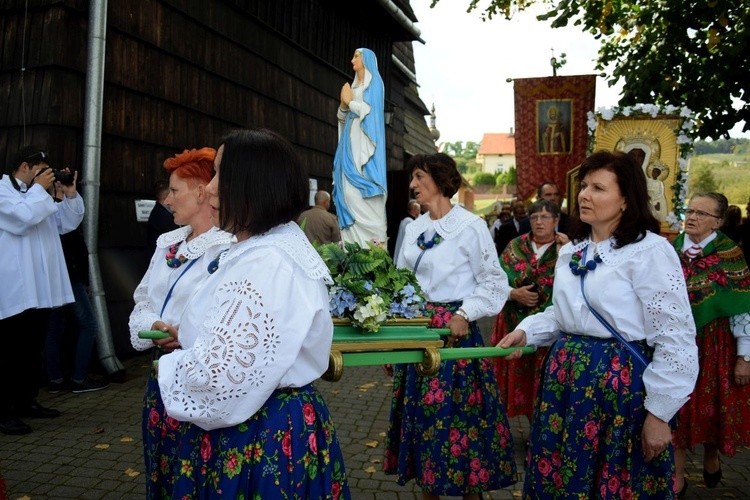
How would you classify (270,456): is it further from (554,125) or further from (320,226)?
(554,125)

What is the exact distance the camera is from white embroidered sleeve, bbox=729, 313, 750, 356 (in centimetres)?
400

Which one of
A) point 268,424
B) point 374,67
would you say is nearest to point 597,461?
point 268,424

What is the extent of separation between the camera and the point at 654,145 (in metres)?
7.04

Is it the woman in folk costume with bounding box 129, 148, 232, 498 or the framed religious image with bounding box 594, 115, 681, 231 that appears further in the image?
the framed religious image with bounding box 594, 115, 681, 231

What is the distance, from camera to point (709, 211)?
422 centimetres

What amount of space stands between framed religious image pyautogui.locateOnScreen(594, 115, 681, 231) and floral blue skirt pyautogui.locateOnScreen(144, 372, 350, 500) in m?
6.04

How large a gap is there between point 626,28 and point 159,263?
29.2 feet

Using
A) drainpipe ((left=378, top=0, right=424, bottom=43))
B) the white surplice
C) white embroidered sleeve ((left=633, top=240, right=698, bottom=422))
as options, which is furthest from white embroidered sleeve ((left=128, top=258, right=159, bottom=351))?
drainpipe ((left=378, top=0, right=424, bottom=43))

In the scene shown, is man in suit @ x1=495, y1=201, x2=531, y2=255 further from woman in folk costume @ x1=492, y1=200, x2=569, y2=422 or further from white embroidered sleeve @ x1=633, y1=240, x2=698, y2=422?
white embroidered sleeve @ x1=633, y1=240, x2=698, y2=422

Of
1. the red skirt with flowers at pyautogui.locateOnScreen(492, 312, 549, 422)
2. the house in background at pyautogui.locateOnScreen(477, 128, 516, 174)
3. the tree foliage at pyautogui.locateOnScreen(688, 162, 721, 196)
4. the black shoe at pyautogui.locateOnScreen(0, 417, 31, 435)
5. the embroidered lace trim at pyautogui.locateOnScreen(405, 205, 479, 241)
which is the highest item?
the house in background at pyautogui.locateOnScreen(477, 128, 516, 174)

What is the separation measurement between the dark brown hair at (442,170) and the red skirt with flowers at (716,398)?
2089 millimetres

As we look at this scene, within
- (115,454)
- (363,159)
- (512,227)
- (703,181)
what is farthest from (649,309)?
(703,181)

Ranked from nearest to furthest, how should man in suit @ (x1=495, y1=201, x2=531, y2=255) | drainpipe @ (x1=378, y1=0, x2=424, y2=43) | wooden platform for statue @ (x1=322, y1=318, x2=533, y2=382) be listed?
wooden platform for statue @ (x1=322, y1=318, x2=533, y2=382) < man in suit @ (x1=495, y1=201, x2=531, y2=255) < drainpipe @ (x1=378, y1=0, x2=424, y2=43)

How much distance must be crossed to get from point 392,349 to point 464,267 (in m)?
1.30
